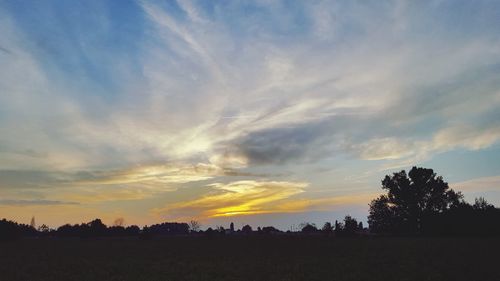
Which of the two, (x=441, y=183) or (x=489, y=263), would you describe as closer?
(x=489, y=263)

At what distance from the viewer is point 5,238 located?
398ft

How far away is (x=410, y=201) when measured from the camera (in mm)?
128500

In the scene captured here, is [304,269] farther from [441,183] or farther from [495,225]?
[441,183]

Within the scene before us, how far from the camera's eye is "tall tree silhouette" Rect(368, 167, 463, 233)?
125456 mm

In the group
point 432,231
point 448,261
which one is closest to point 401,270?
point 448,261

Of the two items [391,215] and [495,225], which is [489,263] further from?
[391,215]

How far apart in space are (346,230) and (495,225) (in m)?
50.3

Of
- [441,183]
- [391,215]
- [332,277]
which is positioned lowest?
[332,277]

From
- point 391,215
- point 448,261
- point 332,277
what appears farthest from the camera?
point 391,215

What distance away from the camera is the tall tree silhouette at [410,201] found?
125m

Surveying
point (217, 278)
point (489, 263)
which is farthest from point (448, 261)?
point (217, 278)

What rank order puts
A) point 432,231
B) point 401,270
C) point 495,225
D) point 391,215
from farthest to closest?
point 391,215 < point 432,231 < point 495,225 < point 401,270

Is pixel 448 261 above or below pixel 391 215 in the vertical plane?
below

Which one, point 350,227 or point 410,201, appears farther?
point 350,227
